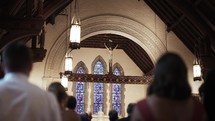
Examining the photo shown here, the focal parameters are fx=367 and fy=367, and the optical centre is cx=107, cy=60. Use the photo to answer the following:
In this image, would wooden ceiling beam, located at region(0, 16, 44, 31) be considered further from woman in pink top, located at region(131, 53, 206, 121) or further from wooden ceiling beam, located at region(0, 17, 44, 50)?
woman in pink top, located at region(131, 53, 206, 121)

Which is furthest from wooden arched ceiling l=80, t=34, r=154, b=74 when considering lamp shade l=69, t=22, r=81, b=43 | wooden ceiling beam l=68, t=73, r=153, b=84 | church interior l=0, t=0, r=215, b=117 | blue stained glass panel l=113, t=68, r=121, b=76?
lamp shade l=69, t=22, r=81, b=43

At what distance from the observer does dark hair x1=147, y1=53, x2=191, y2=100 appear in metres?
1.83

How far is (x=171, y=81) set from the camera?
1.84m

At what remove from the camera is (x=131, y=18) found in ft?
46.3

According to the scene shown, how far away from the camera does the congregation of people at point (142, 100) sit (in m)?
1.83

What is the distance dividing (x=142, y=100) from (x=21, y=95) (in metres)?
0.64

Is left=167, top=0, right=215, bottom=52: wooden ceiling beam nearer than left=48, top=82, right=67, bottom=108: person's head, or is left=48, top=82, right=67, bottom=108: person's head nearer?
left=48, top=82, right=67, bottom=108: person's head

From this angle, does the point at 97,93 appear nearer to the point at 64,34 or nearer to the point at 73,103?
the point at 64,34

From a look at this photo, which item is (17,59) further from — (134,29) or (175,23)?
(134,29)

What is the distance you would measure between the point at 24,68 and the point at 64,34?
38.1 ft

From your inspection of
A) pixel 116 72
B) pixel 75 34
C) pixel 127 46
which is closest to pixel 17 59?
pixel 75 34

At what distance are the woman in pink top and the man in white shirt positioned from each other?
496 millimetres

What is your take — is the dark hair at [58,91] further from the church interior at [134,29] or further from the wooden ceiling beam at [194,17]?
the wooden ceiling beam at [194,17]

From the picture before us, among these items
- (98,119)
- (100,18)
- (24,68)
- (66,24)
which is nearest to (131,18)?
(100,18)
